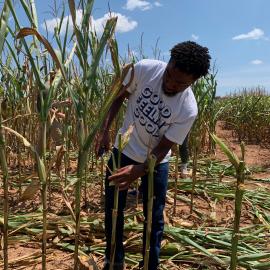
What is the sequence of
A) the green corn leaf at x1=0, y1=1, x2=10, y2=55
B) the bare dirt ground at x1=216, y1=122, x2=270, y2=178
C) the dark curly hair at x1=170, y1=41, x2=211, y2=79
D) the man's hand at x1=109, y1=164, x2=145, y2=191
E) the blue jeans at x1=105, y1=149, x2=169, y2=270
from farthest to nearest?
the bare dirt ground at x1=216, y1=122, x2=270, y2=178, the blue jeans at x1=105, y1=149, x2=169, y2=270, the dark curly hair at x1=170, y1=41, x2=211, y2=79, the man's hand at x1=109, y1=164, x2=145, y2=191, the green corn leaf at x1=0, y1=1, x2=10, y2=55

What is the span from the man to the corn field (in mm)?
193

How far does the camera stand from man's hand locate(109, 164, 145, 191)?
147 centimetres

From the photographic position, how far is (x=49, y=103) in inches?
49.0

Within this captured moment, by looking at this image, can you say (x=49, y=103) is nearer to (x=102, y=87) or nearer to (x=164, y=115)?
(x=164, y=115)

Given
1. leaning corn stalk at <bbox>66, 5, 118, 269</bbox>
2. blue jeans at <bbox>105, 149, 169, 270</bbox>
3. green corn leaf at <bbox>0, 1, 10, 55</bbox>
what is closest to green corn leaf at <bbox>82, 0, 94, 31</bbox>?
leaning corn stalk at <bbox>66, 5, 118, 269</bbox>

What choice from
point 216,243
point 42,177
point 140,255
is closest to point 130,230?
point 140,255

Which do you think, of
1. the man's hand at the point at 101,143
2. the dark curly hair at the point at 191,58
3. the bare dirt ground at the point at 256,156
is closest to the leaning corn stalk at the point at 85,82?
the dark curly hair at the point at 191,58

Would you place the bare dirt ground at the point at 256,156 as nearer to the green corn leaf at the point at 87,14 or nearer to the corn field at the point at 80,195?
the corn field at the point at 80,195

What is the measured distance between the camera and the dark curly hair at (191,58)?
68.8 inches

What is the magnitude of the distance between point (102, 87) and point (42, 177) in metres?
3.41

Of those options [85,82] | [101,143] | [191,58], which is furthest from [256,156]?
[85,82]

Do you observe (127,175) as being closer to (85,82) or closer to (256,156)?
(85,82)

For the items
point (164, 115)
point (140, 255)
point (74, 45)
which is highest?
point (74, 45)

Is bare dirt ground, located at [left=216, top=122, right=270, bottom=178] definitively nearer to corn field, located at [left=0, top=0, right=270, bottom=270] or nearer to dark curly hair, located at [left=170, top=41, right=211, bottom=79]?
corn field, located at [left=0, top=0, right=270, bottom=270]
